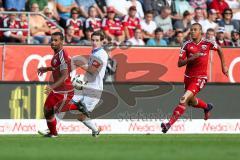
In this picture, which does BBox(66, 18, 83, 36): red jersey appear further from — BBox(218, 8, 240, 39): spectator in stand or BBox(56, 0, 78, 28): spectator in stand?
BBox(218, 8, 240, 39): spectator in stand

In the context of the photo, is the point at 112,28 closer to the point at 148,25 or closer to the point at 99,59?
the point at 148,25

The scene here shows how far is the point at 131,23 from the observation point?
23359 mm

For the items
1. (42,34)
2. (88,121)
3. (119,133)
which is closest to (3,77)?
(42,34)

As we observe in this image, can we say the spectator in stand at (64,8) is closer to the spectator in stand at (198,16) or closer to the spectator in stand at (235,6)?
the spectator in stand at (198,16)

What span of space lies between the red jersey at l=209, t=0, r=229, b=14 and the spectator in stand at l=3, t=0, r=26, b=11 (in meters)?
6.51

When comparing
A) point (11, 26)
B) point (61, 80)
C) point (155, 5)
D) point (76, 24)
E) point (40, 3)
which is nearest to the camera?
point (61, 80)

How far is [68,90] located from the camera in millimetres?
15586

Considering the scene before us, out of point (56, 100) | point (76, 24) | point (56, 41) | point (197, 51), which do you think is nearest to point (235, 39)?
point (76, 24)

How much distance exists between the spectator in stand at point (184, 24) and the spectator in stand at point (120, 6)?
1558 millimetres

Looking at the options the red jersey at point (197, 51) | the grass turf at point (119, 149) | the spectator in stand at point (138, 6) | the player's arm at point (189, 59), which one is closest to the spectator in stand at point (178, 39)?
the spectator in stand at point (138, 6)

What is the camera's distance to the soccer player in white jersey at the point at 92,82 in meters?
16.0

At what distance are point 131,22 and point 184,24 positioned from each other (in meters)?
1.89

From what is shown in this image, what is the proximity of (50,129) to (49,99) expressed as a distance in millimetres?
583

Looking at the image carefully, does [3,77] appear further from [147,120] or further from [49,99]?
[49,99]
